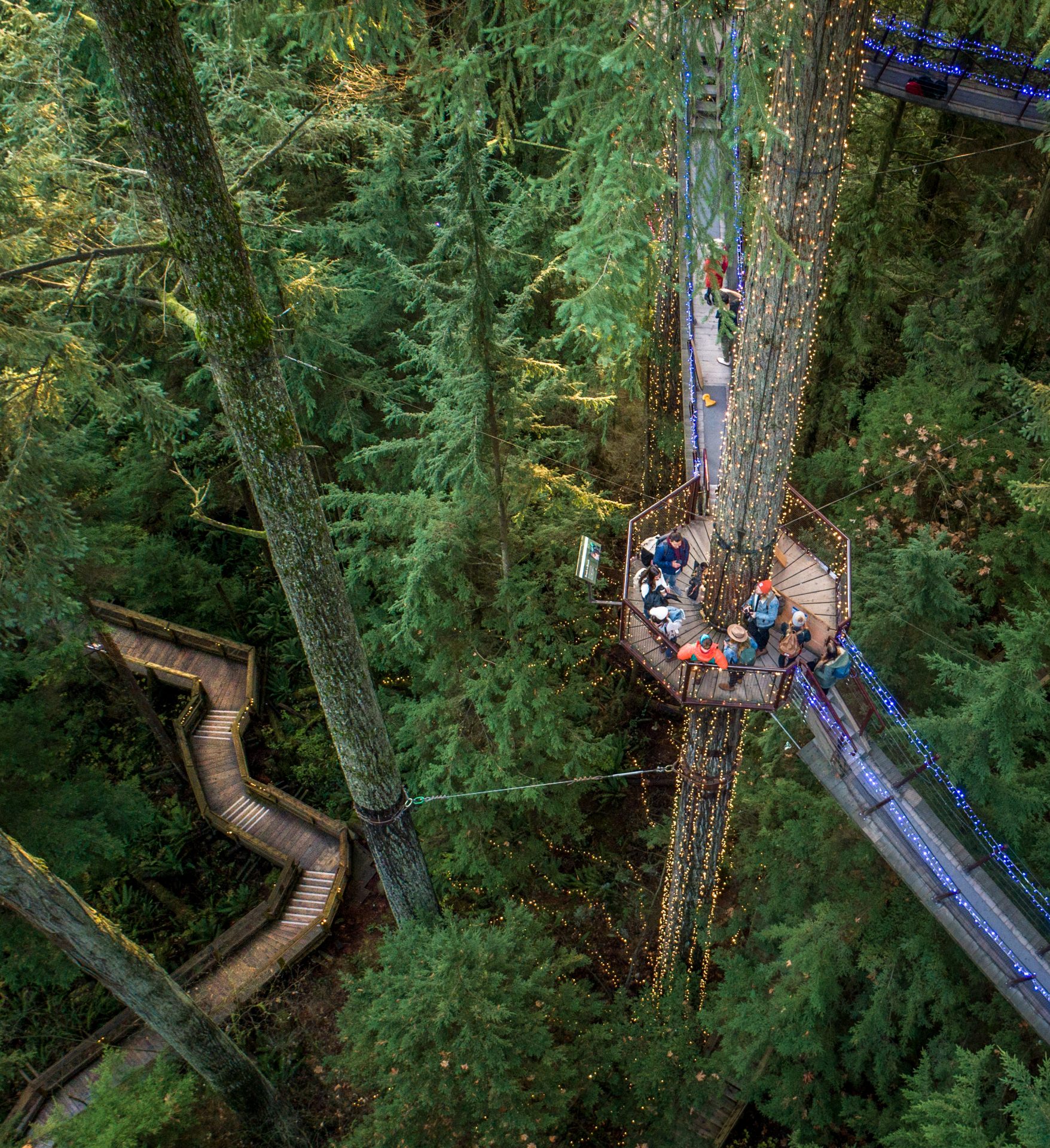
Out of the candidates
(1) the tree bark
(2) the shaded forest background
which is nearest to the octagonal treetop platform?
(1) the tree bark

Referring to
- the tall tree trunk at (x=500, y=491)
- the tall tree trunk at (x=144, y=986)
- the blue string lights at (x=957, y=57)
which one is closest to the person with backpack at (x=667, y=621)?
the tall tree trunk at (x=500, y=491)

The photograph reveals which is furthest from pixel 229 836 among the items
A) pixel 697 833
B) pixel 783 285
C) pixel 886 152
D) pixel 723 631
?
pixel 886 152

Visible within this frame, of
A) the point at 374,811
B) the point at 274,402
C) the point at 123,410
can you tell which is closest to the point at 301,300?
the point at 123,410

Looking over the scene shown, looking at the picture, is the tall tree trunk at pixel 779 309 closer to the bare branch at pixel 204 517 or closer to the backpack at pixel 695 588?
the backpack at pixel 695 588

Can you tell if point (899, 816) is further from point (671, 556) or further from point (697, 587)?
point (671, 556)

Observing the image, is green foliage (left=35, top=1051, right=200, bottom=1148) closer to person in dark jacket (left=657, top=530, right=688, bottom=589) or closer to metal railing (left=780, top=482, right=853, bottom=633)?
person in dark jacket (left=657, top=530, right=688, bottom=589)

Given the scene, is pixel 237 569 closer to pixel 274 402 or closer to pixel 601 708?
pixel 601 708
